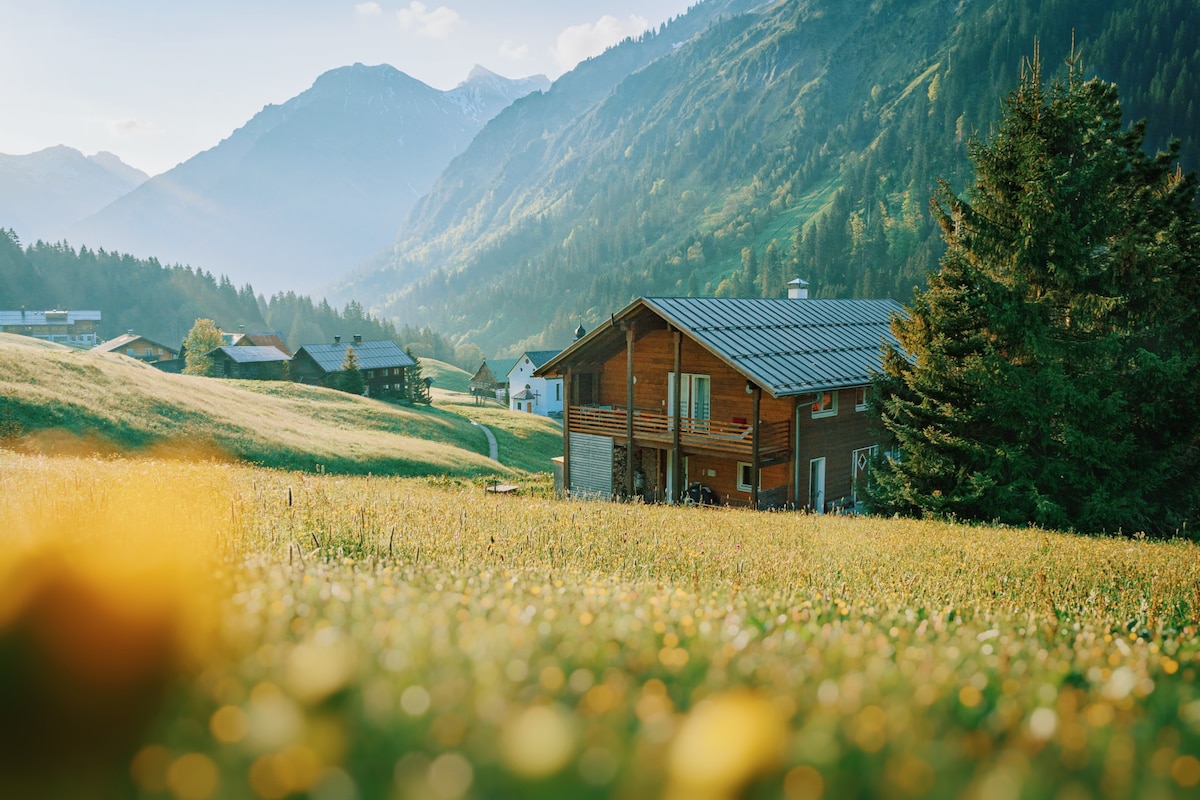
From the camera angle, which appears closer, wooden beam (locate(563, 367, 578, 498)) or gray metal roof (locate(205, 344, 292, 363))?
wooden beam (locate(563, 367, 578, 498))

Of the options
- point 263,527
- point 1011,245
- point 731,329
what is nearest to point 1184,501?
point 1011,245

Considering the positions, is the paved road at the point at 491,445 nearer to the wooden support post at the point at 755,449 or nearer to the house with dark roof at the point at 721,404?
→ the house with dark roof at the point at 721,404

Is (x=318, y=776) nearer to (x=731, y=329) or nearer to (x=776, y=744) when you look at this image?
(x=776, y=744)

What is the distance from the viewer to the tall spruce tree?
68.7 ft

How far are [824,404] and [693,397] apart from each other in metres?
5.56

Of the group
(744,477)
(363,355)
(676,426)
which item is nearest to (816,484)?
(744,477)

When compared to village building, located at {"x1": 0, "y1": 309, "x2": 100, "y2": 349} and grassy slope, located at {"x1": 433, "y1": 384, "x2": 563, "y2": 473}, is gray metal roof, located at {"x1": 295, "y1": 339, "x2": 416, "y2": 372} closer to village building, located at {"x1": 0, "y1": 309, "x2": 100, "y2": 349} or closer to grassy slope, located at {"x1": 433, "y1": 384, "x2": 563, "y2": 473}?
grassy slope, located at {"x1": 433, "y1": 384, "x2": 563, "y2": 473}

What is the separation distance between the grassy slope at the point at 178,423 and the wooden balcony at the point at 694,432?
1214 centimetres

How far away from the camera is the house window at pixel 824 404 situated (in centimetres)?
3212

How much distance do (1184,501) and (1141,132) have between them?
12400 millimetres

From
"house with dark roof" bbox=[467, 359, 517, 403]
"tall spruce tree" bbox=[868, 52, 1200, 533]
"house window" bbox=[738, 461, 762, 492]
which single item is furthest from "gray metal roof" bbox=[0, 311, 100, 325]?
"tall spruce tree" bbox=[868, 52, 1200, 533]

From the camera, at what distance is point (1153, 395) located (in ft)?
70.8

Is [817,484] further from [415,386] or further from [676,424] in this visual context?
[415,386]

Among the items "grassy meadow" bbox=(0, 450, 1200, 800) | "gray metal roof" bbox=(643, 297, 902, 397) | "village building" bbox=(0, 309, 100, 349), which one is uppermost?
"village building" bbox=(0, 309, 100, 349)
